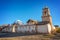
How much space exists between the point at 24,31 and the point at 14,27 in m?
3.94

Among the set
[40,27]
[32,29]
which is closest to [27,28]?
[32,29]

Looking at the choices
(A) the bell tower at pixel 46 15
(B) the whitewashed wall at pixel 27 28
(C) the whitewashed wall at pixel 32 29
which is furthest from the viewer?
(A) the bell tower at pixel 46 15

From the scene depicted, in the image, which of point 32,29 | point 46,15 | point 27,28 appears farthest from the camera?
point 46,15

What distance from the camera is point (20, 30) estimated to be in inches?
1569

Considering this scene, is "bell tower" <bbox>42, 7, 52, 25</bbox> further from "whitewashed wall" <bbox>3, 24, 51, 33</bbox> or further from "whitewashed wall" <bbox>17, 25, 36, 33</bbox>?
"whitewashed wall" <bbox>17, 25, 36, 33</bbox>

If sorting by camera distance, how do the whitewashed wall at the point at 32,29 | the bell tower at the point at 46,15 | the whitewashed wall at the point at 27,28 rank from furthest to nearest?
the bell tower at the point at 46,15, the whitewashed wall at the point at 27,28, the whitewashed wall at the point at 32,29

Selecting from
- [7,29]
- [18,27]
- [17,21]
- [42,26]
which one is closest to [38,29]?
[42,26]

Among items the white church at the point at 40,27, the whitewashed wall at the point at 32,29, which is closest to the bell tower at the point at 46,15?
the white church at the point at 40,27

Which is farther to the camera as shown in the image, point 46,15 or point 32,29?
point 46,15

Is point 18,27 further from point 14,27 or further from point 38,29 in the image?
point 38,29

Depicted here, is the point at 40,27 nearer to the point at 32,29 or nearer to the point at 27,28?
the point at 32,29

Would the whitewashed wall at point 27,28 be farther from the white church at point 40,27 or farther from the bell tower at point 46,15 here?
the bell tower at point 46,15

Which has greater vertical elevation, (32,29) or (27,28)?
(27,28)

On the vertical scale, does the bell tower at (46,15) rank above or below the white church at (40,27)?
above
